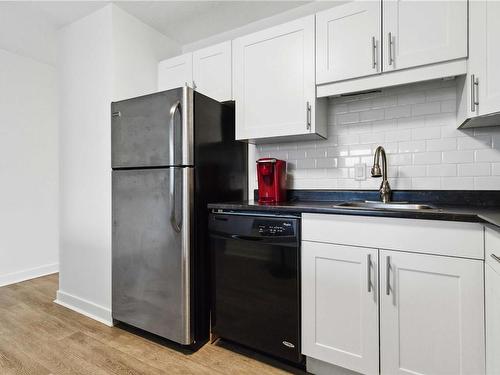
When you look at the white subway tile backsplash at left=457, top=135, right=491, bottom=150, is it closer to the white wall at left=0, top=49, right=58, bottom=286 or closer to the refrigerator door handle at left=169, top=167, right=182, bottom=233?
the refrigerator door handle at left=169, top=167, right=182, bottom=233

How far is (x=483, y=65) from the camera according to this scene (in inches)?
52.9

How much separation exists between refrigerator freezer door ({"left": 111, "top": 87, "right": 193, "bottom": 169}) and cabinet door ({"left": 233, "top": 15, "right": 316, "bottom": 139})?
45cm

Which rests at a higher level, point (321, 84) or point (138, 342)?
point (321, 84)

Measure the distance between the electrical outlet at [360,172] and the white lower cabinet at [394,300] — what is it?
25.9 inches

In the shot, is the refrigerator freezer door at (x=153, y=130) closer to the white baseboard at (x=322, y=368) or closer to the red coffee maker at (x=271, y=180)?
the red coffee maker at (x=271, y=180)

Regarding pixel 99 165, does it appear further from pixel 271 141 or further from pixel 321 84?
pixel 321 84

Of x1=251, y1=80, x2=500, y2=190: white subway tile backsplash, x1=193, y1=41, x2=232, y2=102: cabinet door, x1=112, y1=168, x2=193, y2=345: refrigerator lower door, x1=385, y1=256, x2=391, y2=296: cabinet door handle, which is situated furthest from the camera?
x1=193, y1=41, x2=232, y2=102: cabinet door

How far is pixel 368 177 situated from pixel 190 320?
1526 millimetres

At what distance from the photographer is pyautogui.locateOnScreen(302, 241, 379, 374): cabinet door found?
139cm

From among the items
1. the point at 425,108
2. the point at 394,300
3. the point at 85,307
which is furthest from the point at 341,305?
the point at 85,307

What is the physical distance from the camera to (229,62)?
2.16m

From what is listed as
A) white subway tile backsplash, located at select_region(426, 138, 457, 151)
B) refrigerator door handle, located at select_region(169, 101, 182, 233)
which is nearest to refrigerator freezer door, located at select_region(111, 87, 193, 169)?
refrigerator door handle, located at select_region(169, 101, 182, 233)

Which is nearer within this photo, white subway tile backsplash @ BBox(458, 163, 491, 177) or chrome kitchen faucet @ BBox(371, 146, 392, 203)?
white subway tile backsplash @ BBox(458, 163, 491, 177)

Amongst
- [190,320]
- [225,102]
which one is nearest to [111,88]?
[225,102]
